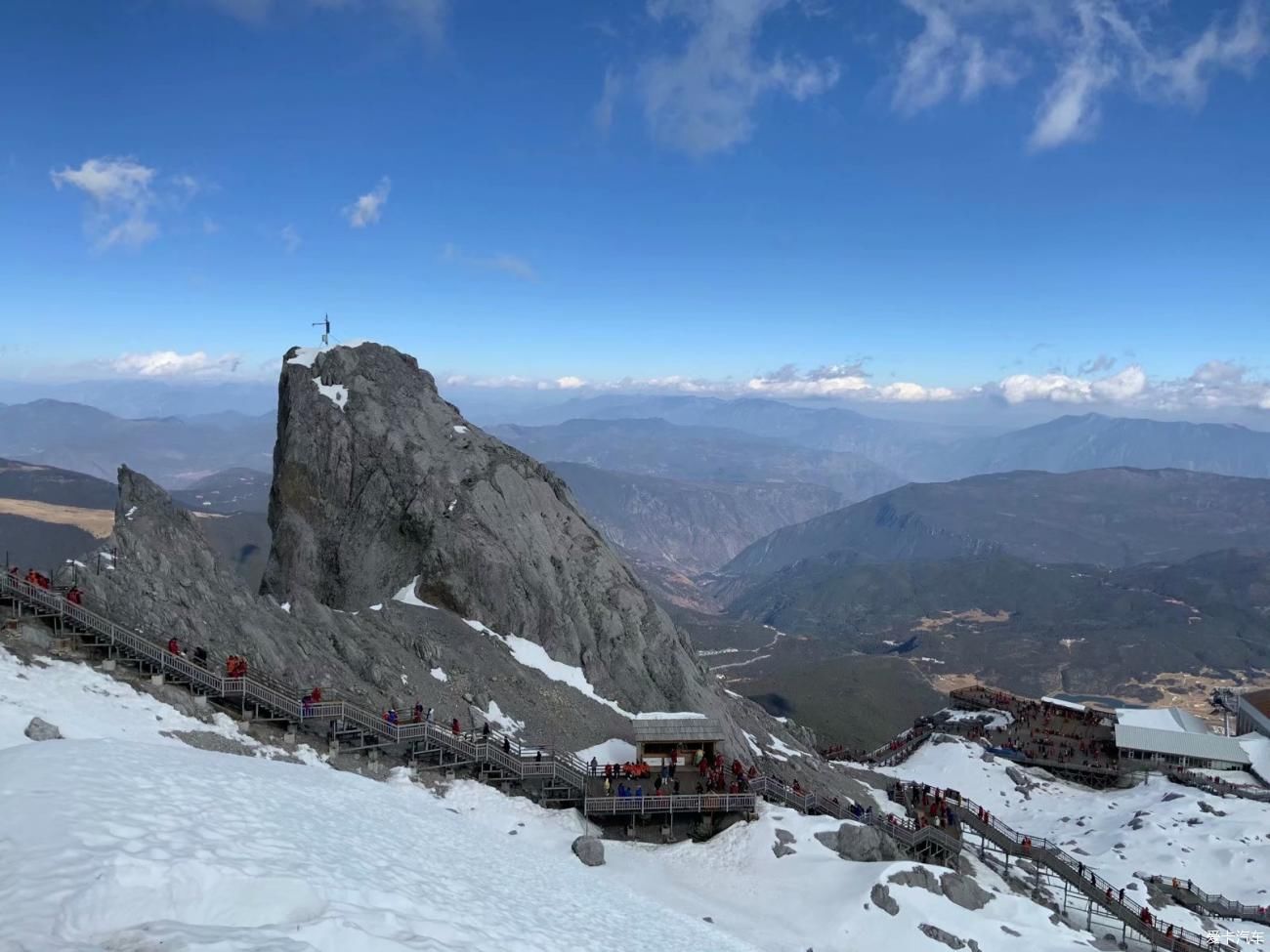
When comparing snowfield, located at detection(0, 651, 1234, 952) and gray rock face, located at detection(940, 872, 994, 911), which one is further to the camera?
gray rock face, located at detection(940, 872, 994, 911)

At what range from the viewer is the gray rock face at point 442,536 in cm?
5241

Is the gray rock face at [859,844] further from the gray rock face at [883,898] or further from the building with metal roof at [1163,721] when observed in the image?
the building with metal roof at [1163,721]

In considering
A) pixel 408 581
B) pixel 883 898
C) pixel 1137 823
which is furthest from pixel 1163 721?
pixel 408 581

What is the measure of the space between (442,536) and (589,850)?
2906 centimetres

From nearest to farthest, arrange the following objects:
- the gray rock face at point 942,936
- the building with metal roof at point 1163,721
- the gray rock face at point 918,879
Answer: the gray rock face at point 942,936 < the gray rock face at point 918,879 < the building with metal roof at point 1163,721

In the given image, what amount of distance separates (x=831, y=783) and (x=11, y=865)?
1940 inches

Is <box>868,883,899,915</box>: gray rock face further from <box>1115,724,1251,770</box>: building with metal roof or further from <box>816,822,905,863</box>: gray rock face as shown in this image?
<box>1115,724,1251,770</box>: building with metal roof

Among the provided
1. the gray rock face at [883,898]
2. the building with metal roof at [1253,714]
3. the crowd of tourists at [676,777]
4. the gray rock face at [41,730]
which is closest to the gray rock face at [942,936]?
the gray rock face at [883,898]

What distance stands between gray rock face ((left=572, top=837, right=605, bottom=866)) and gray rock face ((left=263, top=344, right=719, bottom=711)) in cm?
2321

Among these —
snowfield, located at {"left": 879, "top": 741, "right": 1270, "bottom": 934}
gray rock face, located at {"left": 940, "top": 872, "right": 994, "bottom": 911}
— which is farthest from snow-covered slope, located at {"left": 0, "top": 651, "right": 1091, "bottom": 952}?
snowfield, located at {"left": 879, "top": 741, "right": 1270, "bottom": 934}

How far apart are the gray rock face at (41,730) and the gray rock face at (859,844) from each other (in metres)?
26.2

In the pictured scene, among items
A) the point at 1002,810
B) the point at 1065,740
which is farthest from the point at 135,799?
the point at 1065,740

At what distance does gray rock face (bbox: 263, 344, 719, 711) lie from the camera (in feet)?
172

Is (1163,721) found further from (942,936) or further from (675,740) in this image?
(942,936)
